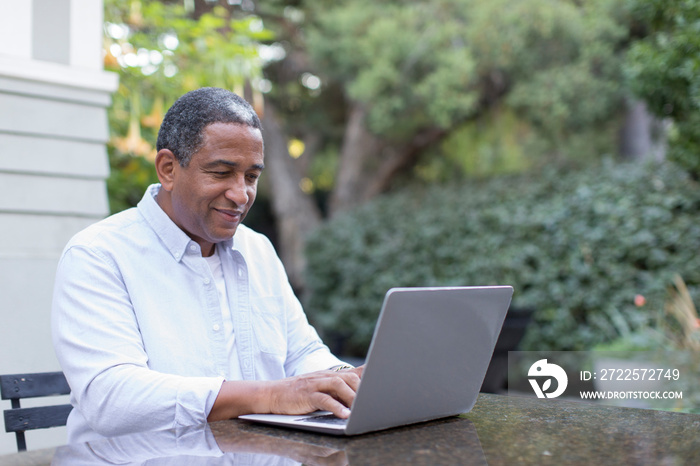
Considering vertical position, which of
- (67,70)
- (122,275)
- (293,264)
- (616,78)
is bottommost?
(293,264)

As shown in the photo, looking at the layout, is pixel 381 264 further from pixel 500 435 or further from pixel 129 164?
pixel 500 435

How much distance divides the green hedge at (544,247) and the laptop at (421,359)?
451 centimetres

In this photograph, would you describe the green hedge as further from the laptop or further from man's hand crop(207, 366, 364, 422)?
man's hand crop(207, 366, 364, 422)

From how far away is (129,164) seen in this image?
Result: 5668 mm

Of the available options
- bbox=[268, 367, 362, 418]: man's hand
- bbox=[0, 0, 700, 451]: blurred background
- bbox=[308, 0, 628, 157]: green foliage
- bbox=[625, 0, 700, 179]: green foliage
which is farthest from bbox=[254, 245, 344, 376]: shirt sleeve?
bbox=[308, 0, 628, 157]: green foliage

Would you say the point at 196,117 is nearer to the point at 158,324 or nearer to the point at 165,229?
the point at 165,229

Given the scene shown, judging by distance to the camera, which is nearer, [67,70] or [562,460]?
[562,460]

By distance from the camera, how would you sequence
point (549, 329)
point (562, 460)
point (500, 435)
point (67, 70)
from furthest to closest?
point (549, 329)
point (67, 70)
point (500, 435)
point (562, 460)

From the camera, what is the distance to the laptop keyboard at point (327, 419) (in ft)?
4.58

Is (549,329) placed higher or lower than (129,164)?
lower

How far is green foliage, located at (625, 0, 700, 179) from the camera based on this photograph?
12.9 ft

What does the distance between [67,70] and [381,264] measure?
15.3 feet

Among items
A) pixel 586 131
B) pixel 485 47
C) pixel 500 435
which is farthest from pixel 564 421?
pixel 586 131

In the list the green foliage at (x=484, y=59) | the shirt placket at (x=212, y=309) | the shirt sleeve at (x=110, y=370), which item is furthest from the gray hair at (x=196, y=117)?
the green foliage at (x=484, y=59)
